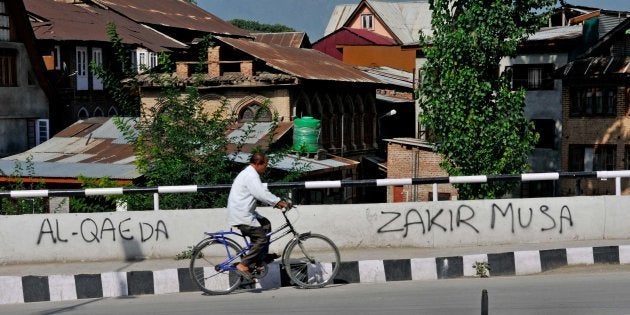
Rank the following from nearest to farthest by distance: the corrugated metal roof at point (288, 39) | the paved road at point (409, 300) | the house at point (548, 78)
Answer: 1. the paved road at point (409, 300)
2. the house at point (548, 78)
3. the corrugated metal roof at point (288, 39)

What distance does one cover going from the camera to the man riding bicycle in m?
12.2

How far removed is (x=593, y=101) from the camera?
43188 mm

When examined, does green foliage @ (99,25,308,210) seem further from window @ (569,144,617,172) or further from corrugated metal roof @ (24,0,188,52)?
corrugated metal roof @ (24,0,188,52)

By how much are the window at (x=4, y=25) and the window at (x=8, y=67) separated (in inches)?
22.9

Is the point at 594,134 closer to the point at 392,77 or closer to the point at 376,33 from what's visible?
the point at 392,77

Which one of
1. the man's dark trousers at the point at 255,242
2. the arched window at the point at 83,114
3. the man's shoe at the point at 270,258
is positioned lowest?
the man's shoe at the point at 270,258

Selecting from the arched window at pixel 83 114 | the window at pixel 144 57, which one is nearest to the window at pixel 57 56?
the arched window at pixel 83 114

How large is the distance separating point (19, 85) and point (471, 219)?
32.9 m

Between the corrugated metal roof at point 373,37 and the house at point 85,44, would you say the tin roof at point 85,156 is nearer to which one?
the house at point 85,44

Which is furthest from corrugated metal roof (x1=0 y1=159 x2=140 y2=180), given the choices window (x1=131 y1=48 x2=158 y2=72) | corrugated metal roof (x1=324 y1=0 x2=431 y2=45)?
corrugated metal roof (x1=324 y1=0 x2=431 y2=45)

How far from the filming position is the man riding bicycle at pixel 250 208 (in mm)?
12250

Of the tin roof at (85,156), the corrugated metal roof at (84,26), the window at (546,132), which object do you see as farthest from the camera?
the corrugated metal roof at (84,26)

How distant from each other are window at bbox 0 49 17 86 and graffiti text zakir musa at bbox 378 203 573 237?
104ft

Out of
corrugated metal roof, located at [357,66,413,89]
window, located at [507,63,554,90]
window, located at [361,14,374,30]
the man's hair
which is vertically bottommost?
the man's hair
